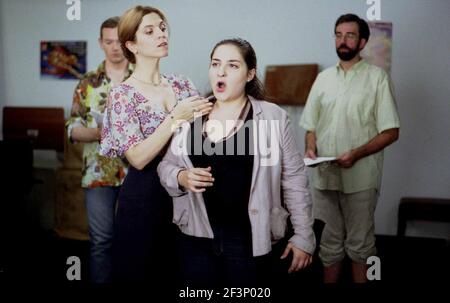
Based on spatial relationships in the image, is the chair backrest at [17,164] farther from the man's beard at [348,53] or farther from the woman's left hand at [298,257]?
the man's beard at [348,53]

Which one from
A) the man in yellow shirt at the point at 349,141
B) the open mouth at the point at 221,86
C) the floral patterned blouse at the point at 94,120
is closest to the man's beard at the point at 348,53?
the man in yellow shirt at the point at 349,141

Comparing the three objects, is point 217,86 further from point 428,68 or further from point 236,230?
Answer: point 428,68

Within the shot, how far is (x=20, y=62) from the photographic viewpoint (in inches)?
92.6

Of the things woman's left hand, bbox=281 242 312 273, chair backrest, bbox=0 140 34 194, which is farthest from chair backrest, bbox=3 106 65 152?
woman's left hand, bbox=281 242 312 273

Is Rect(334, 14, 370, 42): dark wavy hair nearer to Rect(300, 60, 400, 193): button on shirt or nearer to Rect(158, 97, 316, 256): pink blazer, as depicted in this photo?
Rect(300, 60, 400, 193): button on shirt

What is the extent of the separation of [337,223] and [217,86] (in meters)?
0.81

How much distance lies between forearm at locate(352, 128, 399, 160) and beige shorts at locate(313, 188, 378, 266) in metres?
0.17

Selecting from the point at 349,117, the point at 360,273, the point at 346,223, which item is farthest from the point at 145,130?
the point at 360,273

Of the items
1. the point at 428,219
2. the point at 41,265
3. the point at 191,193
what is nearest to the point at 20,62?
the point at 41,265

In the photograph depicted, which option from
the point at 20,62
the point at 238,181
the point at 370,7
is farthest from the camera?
the point at 20,62

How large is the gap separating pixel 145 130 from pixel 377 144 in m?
0.95

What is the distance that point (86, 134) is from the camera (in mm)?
2133

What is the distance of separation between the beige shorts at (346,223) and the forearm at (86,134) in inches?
38.2

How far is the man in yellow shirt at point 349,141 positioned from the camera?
2027mm
